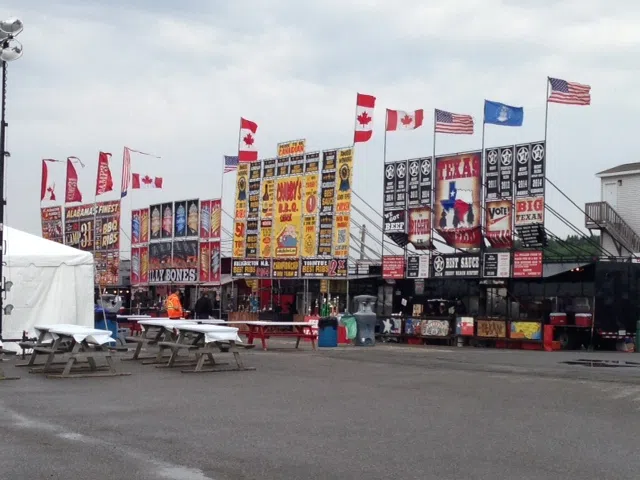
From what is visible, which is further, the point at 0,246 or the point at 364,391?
the point at 0,246

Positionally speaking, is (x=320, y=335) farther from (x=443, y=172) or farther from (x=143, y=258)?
(x=143, y=258)

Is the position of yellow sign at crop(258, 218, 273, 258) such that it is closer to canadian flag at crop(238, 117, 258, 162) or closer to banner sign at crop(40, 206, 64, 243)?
canadian flag at crop(238, 117, 258, 162)

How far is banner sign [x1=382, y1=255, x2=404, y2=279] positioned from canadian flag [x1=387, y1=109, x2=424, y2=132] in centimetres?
528

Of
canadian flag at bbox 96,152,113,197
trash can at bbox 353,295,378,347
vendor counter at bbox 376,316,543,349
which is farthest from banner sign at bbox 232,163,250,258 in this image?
trash can at bbox 353,295,378,347

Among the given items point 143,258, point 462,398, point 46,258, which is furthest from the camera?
point 143,258

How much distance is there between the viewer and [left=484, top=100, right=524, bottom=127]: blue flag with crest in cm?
3275

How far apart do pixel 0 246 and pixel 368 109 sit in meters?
19.7

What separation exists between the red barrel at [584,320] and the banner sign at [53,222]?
99.0 ft

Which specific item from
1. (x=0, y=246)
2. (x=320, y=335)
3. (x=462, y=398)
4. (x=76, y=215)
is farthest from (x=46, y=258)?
(x=76, y=215)

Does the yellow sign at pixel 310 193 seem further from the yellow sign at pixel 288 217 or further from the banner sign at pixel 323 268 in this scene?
the banner sign at pixel 323 268

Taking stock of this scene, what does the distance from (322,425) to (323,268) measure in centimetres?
2365

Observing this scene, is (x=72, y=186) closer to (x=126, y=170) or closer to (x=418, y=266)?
(x=126, y=170)

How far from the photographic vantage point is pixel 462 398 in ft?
43.0

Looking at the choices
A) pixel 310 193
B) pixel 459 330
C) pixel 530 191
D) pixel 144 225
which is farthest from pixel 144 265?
pixel 530 191
